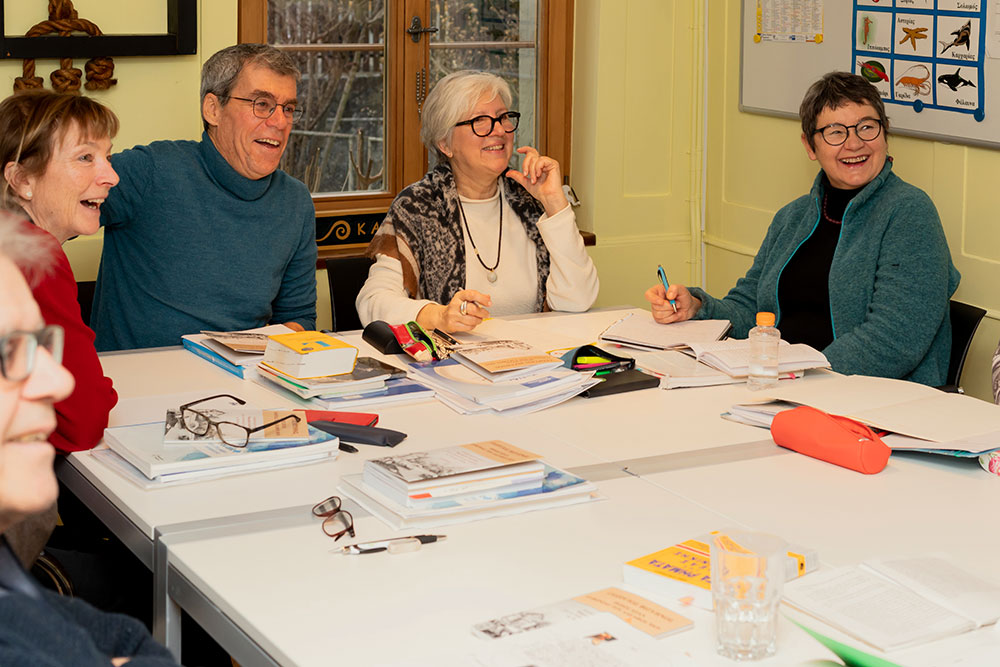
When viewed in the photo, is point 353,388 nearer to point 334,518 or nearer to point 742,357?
point 334,518

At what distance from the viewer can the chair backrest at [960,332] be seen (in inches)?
127

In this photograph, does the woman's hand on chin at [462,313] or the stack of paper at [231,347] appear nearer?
the stack of paper at [231,347]

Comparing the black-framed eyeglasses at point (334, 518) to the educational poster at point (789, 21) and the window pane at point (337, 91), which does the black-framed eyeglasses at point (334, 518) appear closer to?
the window pane at point (337, 91)

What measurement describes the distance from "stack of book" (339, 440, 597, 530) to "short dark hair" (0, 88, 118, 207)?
48.1 inches

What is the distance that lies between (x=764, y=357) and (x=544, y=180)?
1.12 m

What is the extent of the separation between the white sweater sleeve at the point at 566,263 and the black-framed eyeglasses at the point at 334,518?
5.76 ft

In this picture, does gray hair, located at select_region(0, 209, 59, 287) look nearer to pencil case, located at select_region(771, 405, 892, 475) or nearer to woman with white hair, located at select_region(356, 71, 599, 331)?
pencil case, located at select_region(771, 405, 892, 475)

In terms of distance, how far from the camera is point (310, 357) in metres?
2.57

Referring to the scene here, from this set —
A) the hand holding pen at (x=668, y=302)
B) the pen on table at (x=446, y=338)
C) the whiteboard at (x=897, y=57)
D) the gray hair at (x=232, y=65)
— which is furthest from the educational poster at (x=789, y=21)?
the pen on table at (x=446, y=338)

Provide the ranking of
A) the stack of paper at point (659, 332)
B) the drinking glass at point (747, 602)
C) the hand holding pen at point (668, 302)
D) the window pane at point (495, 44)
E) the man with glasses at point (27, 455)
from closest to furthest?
the man with glasses at point (27, 455) → the drinking glass at point (747, 602) → the stack of paper at point (659, 332) → the hand holding pen at point (668, 302) → the window pane at point (495, 44)

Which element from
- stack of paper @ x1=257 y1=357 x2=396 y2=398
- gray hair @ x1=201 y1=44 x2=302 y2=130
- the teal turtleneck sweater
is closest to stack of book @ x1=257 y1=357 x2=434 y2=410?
stack of paper @ x1=257 y1=357 x2=396 y2=398

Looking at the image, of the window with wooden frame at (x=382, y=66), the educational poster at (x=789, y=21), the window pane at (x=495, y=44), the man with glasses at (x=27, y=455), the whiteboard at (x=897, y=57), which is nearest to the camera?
the man with glasses at (x=27, y=455)

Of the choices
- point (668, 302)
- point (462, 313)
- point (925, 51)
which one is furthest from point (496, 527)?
point (925, 51)

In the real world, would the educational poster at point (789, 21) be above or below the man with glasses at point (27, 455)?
above
